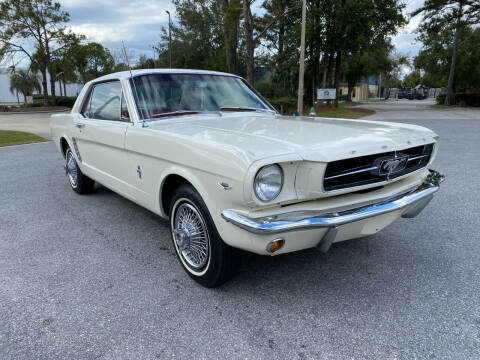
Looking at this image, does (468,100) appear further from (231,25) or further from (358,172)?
(358,172)

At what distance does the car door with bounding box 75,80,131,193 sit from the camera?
3.43 meters

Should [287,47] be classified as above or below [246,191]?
above

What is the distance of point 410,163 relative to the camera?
2.79 meters

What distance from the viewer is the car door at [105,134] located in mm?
3432

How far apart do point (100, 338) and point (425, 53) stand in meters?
40.6

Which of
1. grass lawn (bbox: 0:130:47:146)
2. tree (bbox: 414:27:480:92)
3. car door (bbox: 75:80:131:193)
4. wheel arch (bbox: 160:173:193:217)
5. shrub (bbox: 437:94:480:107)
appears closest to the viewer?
wheel arch (bbox: 160:173:193:217)

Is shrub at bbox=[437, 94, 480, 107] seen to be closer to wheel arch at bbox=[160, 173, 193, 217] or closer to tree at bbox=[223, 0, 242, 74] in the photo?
tree at bbox=[223, 0, 242, 74]

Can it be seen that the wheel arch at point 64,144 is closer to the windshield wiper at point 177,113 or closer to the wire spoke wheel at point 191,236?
the windshield wiper at point 177,113

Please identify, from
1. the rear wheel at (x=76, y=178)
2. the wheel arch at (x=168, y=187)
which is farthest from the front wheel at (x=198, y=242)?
the rear wheel at (x=76, y=178)

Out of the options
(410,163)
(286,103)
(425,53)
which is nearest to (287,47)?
(286,103)

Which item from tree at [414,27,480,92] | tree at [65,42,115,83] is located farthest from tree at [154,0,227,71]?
tree at [414,27,480,92]

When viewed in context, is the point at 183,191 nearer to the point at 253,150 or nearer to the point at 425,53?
the point at 253,150

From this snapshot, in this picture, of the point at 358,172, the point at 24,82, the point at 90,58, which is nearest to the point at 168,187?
the point at 358,172

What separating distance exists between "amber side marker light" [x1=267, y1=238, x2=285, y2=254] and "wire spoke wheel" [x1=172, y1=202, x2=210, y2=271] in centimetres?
55
